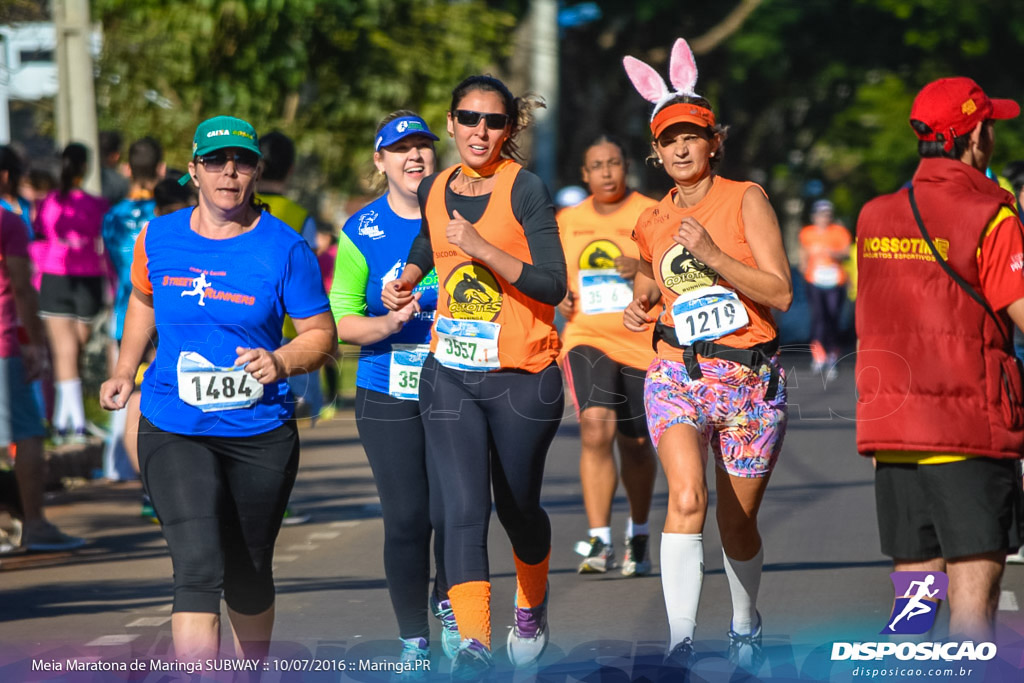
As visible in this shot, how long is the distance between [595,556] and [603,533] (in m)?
0.13

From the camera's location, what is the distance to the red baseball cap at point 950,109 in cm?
498

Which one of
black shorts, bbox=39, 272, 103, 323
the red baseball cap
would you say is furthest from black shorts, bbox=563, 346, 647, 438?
black shorts, bbox=39, 272, 103, 323

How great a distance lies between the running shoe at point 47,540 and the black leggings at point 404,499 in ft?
11.8

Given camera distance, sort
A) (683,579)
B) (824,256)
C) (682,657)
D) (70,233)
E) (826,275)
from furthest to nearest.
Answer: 1. (826,275)
2. (824,256)
3. (70,233)
4. (683,579)
5. (682,657)

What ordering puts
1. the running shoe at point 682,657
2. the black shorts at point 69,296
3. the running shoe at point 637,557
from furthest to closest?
the black shorts at point 69,296 < the running shoe at point 637,557 < the running shoe at point 682,657

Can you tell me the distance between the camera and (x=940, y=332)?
16.0ft

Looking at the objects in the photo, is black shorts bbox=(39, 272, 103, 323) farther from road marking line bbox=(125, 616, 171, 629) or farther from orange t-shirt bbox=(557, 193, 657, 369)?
road marking line bbox=(125, 616, 171, 629)

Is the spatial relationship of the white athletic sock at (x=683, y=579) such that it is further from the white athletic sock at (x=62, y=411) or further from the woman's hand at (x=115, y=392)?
the white athletic sock at (x=62, y=411)

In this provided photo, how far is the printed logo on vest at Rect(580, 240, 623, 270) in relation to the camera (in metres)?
8.35

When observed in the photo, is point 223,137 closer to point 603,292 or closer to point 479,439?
point 479,439

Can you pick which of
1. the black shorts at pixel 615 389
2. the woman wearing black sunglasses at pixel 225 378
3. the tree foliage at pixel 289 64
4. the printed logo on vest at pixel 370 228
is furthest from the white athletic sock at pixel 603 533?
the tree foliage at pixel 289 64

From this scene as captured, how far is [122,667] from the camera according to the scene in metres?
5.72

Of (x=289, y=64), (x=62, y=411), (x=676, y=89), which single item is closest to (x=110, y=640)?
(x=676, y=89)

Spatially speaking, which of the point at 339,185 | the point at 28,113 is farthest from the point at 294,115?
the point at 28,113
